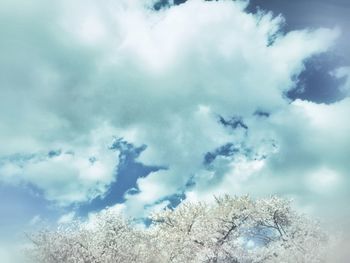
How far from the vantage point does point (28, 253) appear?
5688cm

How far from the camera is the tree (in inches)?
2276

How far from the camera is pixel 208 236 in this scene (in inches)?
2650

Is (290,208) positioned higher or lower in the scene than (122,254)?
higher

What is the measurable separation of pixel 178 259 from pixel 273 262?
12.6 metres

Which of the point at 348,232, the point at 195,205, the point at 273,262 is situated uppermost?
the point at 195,205

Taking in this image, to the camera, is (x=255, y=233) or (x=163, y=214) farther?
(x=163, y=214)

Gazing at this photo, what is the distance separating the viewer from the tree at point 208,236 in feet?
190

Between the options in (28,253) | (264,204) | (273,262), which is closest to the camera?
(28,253)

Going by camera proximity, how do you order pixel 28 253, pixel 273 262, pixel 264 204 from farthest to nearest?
pixel 264 204 → pixel 273 262 → pixel 28 253

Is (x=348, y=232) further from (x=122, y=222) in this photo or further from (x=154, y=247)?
(x=122, y=222)

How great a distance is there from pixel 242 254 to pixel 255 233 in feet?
12.2

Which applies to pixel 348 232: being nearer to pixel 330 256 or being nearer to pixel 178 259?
pixel 330 256

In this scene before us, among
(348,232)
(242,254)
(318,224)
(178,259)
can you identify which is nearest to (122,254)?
(178,259)

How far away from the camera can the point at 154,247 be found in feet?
228
